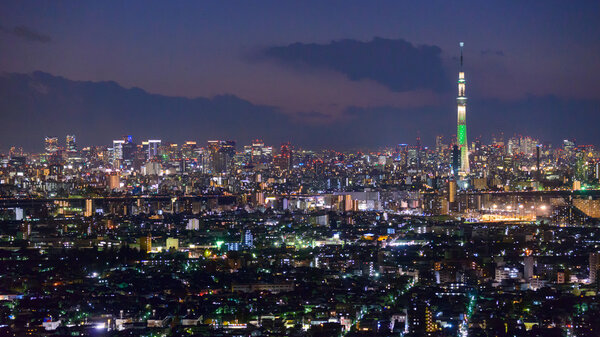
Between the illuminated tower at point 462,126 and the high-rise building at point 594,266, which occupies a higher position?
the illuminated tower at point 462,126

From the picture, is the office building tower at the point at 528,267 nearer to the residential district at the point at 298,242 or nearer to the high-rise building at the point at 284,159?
the residential district at the point at 298,242

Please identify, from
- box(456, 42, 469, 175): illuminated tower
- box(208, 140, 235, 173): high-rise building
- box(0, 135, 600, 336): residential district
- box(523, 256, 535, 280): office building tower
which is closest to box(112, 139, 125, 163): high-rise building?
box(0, 135, 600, 336): residential district

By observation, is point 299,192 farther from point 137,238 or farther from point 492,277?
point 492,277

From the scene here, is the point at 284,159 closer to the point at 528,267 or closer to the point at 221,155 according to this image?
the point at 221,155

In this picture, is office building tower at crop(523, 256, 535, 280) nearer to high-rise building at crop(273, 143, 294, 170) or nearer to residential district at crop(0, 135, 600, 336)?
residential district at crop(0, 135, 600, 336)

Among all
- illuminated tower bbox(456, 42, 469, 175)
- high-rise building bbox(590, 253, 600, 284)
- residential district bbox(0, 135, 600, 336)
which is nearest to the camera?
residential district bbox(0, 135, 600, 336)

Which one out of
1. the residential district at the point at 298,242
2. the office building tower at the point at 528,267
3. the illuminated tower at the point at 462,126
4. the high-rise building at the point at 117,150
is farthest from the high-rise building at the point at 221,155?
the office building tower at the point at 528,267

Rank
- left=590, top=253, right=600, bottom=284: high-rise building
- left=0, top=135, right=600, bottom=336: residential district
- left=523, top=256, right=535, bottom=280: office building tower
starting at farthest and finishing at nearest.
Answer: left=523, top=256, right=535, bottom=280: office building tower
left=590, top=253, right=600, bottom=284: high-rise building
left=0, top=135, right=600, bottom=336: residential district

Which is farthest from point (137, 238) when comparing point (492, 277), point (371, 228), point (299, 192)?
point (299, 192)
